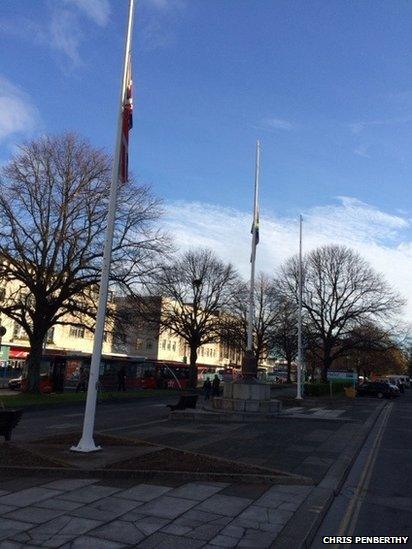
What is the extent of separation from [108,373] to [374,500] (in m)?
36.9

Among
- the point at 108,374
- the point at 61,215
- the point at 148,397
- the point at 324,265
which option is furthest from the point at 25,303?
the point at 324,265

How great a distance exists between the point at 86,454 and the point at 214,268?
44.9 metres

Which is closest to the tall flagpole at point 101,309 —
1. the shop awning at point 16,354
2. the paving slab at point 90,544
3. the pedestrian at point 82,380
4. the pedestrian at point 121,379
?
the paving slab at point 90,544

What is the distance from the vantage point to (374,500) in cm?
808

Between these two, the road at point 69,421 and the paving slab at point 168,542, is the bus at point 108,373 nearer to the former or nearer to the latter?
the road at point 69,421

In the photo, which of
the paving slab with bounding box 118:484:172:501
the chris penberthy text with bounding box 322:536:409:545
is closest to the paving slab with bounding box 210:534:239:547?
the chris penberthy text with bounding box 322:536:409:545

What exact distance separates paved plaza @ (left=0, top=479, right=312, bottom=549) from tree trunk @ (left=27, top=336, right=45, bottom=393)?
2338cm

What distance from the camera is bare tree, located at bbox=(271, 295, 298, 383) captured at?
56.5 meters

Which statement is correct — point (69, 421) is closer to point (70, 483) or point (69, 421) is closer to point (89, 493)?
point (70, 483)

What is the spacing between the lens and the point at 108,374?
142 ft

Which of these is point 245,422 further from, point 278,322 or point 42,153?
point 278,322

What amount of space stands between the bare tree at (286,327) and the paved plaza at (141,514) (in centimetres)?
4797

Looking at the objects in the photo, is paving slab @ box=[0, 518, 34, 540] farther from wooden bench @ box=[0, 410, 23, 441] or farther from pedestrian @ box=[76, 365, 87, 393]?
pedestrian @ box=[76, 365, 87, 393]

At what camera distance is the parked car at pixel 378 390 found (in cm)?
5242
